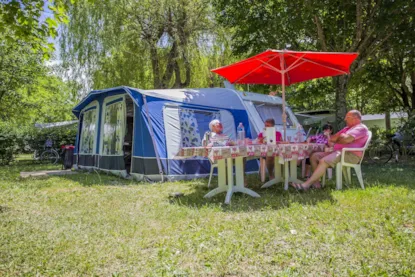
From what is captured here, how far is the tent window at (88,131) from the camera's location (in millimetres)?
8883

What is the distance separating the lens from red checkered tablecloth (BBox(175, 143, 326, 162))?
13.3ft

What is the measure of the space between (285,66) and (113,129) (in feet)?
13.8

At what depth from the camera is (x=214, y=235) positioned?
297 cm

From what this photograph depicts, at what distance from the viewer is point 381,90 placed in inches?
559

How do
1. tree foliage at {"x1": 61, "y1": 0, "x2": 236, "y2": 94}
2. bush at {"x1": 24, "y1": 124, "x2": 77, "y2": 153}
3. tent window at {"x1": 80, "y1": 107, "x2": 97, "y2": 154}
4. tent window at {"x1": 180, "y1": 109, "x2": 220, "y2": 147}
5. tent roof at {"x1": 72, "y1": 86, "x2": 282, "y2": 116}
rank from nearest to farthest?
tent roof at {"x1": 72, "y1": 86, "x2": 282, "y2": 116} < tent window at {"x1": 180, "y1": 109, "x2": 220, "y2": 147} < tent window at {"x1": 80, "y1": 107, "x2": 97, "y2": 154} < tree foliage at {"x1": 61, "y1": 0, "x2": 236, "y2": 94} < bush at {"x1": 24, "y1": 124, "x2": 77, "y2": 153}

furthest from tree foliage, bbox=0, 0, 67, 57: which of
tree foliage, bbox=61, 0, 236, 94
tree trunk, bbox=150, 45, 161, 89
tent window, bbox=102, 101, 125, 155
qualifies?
tree trunk, bbox=150, 45, 161, 89

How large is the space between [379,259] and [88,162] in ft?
25.8

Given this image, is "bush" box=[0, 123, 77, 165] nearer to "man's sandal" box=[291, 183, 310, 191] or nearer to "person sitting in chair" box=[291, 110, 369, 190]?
"man's sandal" box=[291, 183, 310, 191]

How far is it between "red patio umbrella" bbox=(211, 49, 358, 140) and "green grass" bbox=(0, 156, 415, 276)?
5.07ft

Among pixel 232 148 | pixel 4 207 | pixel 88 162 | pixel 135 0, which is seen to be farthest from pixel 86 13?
pixel 232 148

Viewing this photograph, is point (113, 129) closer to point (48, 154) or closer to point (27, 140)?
point (48, 154)

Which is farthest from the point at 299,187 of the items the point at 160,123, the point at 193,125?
the point at 160,123

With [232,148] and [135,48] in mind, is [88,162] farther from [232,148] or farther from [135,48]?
[232,148]

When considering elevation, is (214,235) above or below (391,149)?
below
